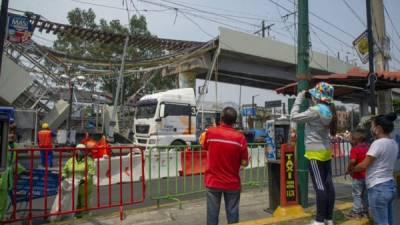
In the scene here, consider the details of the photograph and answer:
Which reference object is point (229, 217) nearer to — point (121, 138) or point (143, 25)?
point (121, 138)

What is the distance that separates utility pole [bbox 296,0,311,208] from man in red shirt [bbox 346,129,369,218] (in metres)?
0.91

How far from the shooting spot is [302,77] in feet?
22.8

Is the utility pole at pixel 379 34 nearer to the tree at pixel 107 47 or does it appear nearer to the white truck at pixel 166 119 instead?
the white truck at pixel 166 119

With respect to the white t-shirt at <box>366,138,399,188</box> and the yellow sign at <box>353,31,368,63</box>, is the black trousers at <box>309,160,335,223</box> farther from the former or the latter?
→ the yellow sign at <box>353,31,368,63</box>

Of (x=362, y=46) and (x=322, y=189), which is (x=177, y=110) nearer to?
(x=362, y=46)

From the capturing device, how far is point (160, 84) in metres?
46.2

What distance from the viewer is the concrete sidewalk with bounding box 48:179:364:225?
6.77 metres

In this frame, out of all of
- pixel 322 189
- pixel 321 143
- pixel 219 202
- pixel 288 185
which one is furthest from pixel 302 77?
pixel 219 202

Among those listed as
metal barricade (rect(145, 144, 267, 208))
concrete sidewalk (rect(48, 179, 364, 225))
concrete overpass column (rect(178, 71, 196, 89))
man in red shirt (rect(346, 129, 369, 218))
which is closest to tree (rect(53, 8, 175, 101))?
concrete overpass column (rect(178, 71, 196, 89))

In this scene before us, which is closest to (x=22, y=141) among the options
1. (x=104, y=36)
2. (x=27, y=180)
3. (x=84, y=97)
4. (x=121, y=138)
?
(x=121, y=138)

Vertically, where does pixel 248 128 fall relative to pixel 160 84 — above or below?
below

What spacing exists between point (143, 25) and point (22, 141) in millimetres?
28410

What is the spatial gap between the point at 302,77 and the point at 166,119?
41.5ft

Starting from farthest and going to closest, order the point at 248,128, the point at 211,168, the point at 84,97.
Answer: the point at 248,128 → the point at 84,97 → the point at 211,168
